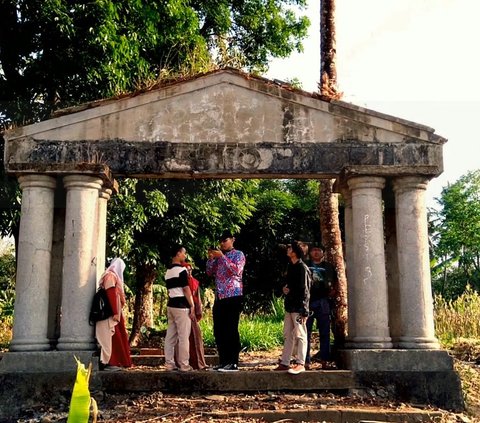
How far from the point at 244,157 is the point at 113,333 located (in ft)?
9.89

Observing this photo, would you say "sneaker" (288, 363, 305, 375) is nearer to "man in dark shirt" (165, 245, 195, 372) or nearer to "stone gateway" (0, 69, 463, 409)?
"stone gateway" (0, 69, 463, 409)

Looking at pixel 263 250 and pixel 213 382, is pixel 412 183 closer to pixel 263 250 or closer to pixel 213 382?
pixel 213 382

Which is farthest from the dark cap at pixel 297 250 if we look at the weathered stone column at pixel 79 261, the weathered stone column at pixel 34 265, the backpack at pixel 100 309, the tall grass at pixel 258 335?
the tall grass at pixel 258 335

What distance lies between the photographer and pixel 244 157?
8414 millimetres

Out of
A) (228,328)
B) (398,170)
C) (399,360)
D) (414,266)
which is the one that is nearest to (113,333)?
(228,328)

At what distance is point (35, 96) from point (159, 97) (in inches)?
215

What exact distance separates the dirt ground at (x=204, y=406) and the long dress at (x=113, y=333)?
70 cm

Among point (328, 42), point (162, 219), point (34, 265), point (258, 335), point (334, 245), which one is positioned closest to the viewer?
point (34, 265)

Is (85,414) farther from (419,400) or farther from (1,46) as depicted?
(1,46)

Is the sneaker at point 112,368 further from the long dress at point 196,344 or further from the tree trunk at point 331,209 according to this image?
the tree trunk at point 331,209

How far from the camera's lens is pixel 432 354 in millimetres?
7746

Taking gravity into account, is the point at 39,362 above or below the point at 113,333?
below

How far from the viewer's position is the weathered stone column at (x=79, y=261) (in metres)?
7.84

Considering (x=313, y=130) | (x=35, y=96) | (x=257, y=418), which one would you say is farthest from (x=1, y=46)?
(x=257, y=418)
